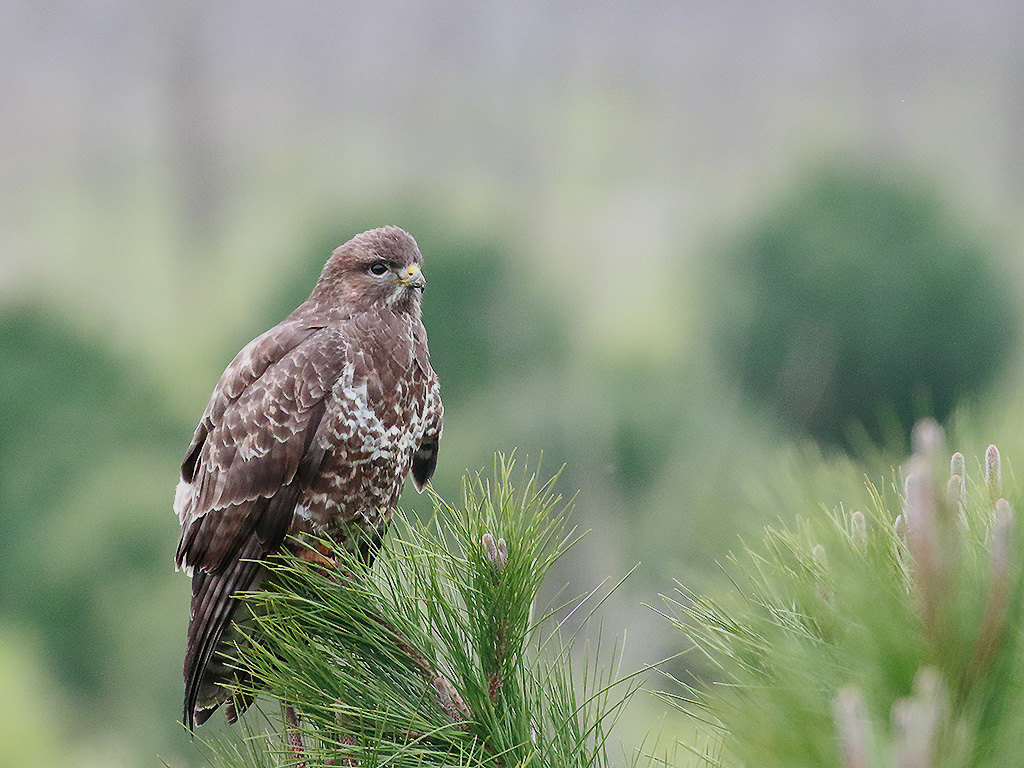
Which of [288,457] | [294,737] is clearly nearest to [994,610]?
[294,737]

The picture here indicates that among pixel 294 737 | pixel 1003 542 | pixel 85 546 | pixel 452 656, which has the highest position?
pixel 1003 542

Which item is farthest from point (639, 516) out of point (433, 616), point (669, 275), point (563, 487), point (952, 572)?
point (952, 572)

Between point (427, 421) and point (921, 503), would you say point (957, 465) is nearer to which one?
point (921, 503)

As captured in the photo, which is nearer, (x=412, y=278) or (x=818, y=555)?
(x=818, y=555)

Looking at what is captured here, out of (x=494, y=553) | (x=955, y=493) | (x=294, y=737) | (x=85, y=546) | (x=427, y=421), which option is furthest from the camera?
(x=85, y=546)

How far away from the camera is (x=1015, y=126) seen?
4.94m

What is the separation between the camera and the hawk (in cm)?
116

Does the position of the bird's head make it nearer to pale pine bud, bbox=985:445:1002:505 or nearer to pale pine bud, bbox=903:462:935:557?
pale pine bud, bbox=985:445:1002:505

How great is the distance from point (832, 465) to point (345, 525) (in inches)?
27.3

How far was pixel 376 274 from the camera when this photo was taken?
1301 mm

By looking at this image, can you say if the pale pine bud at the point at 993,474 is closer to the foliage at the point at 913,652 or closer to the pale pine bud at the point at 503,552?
the foliage at the point at 913,652

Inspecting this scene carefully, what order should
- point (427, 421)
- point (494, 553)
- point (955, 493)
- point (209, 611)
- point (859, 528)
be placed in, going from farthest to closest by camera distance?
point (427, 421)
point (209, 611)
point (494, 553)
point (859, 528)
point (955, 493)

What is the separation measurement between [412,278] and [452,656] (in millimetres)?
591

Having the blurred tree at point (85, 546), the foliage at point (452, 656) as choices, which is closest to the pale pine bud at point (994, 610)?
the foliage at point (452, 656)
